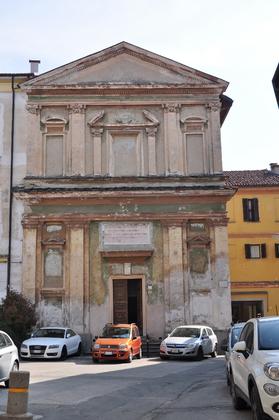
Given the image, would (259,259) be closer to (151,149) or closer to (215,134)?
(215,134)

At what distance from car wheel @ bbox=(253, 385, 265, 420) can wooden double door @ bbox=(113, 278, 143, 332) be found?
793 inches

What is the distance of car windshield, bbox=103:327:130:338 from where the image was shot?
2229 centimetres

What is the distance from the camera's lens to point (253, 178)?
138ft

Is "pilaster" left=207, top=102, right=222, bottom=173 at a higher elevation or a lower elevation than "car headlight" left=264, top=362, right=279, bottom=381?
higher

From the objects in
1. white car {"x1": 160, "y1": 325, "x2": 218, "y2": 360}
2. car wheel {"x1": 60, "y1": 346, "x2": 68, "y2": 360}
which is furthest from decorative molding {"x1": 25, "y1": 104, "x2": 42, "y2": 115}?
white car {"x1": 160, "y1": 325, "x2": 218, "y2": 360}

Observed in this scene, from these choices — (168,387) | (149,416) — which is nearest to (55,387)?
(168,387)

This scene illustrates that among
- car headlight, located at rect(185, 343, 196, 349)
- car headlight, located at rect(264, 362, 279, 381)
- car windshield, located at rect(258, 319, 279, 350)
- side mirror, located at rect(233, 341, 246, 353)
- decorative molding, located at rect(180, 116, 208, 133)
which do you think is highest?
decorative molding, located at rect(180, 116, 208, 133)

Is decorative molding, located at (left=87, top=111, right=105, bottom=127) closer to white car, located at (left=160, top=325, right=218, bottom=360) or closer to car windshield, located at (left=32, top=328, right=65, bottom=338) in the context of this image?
car windshield, located at (left=32, top=328, right=65, bottom=338)

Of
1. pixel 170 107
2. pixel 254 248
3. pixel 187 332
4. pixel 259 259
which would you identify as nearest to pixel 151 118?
pixel 170 107

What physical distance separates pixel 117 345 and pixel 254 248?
2100cm

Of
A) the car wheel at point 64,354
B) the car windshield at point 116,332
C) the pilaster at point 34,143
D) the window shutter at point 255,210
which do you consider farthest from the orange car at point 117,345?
the window shutter at point 255,210

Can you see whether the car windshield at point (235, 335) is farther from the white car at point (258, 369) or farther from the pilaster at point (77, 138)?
the pilaster at point (77, 138)

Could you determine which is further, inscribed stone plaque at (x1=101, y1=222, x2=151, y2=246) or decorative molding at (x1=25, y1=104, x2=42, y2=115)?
decorative molding at (x1=25, y1=104, x2=42, y2=115)

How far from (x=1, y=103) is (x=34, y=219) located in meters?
7.18
